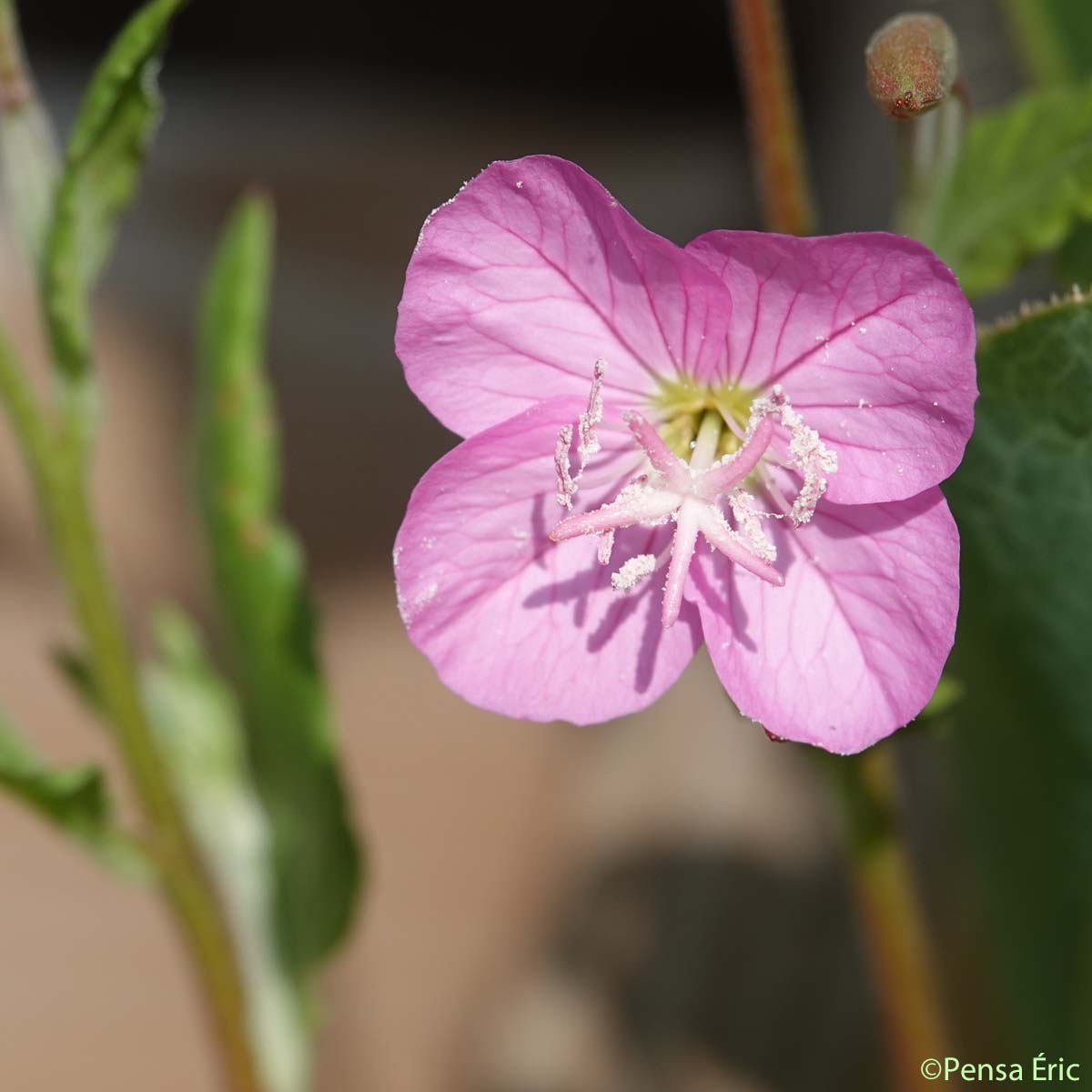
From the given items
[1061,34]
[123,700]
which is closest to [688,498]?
[123,700]

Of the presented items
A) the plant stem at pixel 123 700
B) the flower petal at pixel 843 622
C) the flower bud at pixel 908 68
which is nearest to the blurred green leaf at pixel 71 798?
the plant stem at pixel 123 700

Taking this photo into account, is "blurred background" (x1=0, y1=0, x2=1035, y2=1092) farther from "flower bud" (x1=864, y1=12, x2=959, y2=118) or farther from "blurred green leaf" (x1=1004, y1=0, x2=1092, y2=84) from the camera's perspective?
"flower bud" (x1=864, y1=12, x2=959, y2=118)

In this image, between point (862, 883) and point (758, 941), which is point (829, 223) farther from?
point (862, 883)

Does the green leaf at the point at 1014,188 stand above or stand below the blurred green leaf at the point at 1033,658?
above

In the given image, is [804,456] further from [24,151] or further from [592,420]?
[24,151]

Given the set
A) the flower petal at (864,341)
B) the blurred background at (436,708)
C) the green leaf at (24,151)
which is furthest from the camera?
the blurred background at (436,708)

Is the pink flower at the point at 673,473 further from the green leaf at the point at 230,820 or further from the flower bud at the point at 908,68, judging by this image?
the green leaf at the point at 230,820

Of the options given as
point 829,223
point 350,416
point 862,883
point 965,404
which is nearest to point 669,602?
point 965,404
